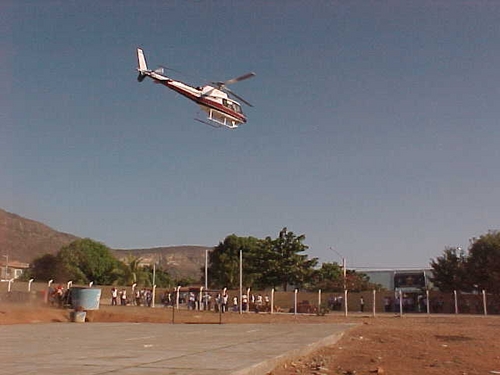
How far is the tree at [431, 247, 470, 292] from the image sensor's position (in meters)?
63.0

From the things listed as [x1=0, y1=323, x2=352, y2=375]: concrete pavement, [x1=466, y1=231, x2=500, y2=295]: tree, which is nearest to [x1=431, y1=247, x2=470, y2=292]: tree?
[x1=466, y1=231, x2=500, y2=295]: tree

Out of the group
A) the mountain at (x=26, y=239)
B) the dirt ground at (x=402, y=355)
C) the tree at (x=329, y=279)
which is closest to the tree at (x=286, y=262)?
the tree at (x=329, y=279)

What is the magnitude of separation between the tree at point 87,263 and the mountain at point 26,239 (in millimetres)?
41373

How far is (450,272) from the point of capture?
64.5 m

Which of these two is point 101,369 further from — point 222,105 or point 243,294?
point 243,294

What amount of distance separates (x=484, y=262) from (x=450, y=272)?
12.9 feet

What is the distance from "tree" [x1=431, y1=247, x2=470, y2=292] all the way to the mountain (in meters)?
94.8

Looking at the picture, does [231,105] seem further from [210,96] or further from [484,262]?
[484,262]

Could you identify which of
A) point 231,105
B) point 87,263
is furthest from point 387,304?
point 87,263

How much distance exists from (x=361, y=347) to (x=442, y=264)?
2071 inches

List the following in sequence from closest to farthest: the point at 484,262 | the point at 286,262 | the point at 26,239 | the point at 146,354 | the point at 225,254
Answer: the point at 146,354 < the point at 484,262 < the point at 286,262 < the point at 225,254 < the point at 26,239

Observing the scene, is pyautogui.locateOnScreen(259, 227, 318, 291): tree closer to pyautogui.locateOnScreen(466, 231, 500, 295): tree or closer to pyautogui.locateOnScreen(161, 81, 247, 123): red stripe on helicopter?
pyautogui.locateOnScreen(466, 231, 500, 295): tree

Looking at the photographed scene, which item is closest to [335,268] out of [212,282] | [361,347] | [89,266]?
[212,282]

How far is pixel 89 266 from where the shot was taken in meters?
92.4
